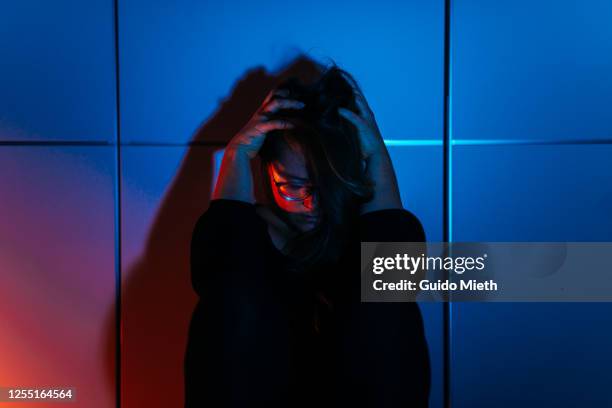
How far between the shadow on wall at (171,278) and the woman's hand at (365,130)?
10.9 inches

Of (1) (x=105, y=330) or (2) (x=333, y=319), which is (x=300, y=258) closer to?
(2) (x=333, y=319)

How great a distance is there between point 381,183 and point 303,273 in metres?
0.30

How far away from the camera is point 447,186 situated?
1.61 meters

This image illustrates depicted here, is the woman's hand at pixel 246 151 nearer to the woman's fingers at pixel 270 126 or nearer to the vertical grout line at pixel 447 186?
the woman's fingers at pixel 270 126

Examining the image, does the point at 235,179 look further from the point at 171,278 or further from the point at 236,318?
the point at 171,278

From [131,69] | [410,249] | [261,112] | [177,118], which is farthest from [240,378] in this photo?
[131,69]

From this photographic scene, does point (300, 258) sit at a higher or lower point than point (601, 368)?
higher

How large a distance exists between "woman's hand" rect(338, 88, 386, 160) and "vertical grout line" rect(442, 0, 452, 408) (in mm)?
314

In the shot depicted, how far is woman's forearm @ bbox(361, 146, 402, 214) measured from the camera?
4.27ft

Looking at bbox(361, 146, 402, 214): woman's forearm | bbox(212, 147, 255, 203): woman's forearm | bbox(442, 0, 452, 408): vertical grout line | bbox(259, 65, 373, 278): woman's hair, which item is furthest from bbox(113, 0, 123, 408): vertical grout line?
bbox(442, 0, 452, 408): vertical grout line

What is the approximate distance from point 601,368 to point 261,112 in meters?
1.32

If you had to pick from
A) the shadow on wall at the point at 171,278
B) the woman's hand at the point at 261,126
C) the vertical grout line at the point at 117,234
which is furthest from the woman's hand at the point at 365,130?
the vertical grout line at the point at 117,234

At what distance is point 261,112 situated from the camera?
4.42 ft

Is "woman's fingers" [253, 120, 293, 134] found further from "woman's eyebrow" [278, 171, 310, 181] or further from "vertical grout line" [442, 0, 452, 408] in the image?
"vertical grout line" [442, 0, 452, 408]
